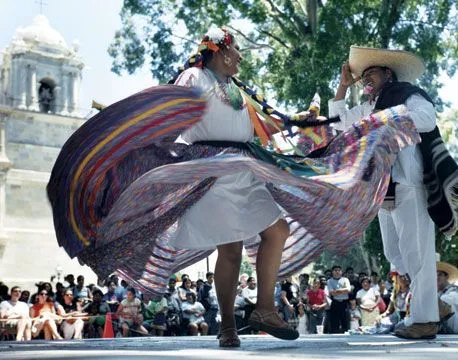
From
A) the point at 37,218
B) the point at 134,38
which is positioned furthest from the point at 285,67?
the point at 37,218

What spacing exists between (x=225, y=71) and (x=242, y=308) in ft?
33.7

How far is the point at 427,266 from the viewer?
6.57 metres

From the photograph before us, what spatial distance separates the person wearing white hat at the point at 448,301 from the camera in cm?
818

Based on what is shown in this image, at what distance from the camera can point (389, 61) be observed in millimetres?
6938

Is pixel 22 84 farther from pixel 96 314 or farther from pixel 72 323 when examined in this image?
pixel 72 323

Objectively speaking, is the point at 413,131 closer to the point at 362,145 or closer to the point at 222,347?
the point at 362,145

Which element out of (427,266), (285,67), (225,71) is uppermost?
(285,67)

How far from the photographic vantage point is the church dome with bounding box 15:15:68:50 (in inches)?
2478

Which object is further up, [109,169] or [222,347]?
[109,169]

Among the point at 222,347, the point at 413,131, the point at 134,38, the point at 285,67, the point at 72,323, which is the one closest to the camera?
the point at 222,347

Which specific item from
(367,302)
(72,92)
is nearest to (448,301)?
(367,302)

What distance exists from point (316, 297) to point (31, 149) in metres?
39.9

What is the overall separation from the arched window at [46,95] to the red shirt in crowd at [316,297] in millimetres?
46579

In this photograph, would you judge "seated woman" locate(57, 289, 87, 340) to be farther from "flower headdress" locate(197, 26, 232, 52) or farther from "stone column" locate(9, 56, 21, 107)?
"stone column" locate(9, 56, 21, 107)
